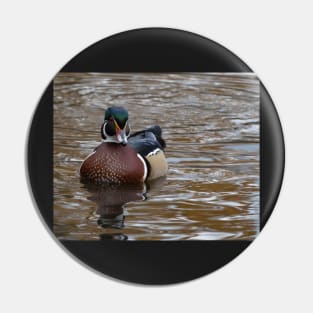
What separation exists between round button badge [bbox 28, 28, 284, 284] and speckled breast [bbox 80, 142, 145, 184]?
0.05 ft

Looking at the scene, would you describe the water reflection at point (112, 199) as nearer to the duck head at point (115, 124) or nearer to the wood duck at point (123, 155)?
the wood duck at point (123, 155)

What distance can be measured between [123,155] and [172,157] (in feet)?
1.34

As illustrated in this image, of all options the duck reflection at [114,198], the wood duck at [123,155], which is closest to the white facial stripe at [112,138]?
the wood duck at [123,155]

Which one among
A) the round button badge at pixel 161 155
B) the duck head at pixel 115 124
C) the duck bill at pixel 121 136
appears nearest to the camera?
the round button badge at pixel 161 155

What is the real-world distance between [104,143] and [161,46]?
739 mm

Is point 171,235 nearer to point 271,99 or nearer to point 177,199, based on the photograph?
point 177,199

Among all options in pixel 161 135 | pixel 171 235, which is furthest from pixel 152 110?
pixel 171 235

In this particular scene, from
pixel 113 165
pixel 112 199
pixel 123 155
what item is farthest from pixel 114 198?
pixel 123 155

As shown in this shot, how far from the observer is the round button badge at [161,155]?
9672 millimetres

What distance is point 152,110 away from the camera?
989 centimetres

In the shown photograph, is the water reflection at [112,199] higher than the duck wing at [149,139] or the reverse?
the reverse

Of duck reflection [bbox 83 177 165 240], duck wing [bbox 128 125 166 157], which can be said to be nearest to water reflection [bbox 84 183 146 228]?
duck reflection [bbox 83 177 165 240]

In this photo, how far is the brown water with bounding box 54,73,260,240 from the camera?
31.8ft

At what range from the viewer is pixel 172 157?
9969 mm
